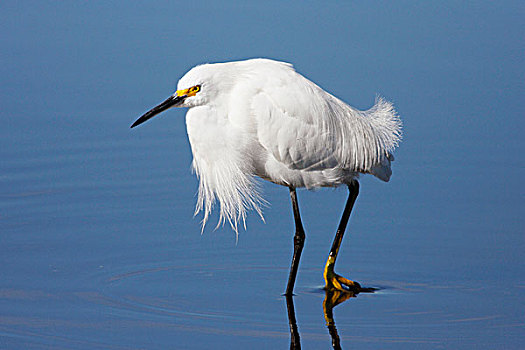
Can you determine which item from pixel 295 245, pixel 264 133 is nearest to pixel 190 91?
pixel 264 133

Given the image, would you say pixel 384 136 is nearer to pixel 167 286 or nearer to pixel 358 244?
pixel 358 244

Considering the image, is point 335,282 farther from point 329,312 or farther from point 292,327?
point 292,327

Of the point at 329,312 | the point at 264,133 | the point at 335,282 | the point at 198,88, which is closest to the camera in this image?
the point at 198,88

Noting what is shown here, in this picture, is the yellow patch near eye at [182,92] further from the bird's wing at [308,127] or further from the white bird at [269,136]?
the bird's wing at [308,127]

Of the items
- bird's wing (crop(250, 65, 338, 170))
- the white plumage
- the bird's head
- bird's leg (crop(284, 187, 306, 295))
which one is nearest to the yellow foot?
bird's leg (crop(284, 187, 306, 295))

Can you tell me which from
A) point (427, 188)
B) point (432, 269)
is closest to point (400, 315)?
point (432, 269)

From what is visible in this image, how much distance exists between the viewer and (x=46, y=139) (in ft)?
22.5

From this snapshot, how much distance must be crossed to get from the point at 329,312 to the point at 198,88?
124 centimetres

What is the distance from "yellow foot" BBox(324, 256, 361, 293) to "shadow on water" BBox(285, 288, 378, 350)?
25 millimetres

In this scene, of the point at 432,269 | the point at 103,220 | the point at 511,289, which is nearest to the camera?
the point at 511,289

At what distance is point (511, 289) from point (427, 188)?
158cm

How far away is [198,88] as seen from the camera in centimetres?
418

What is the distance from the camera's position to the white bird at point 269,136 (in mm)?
4238

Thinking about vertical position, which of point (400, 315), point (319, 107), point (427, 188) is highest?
point (319, 107)
